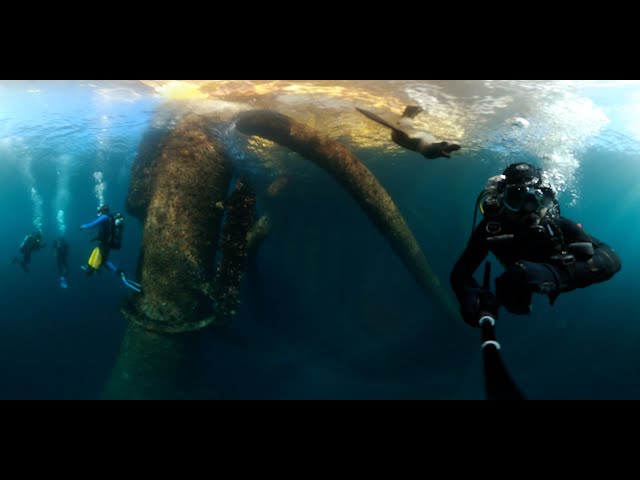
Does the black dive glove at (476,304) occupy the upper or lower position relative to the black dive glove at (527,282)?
lower

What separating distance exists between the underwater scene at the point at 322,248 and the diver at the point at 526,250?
0.02 meters

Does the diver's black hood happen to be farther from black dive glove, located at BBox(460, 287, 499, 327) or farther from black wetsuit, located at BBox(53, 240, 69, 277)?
black wetsuit, located at BBox(53, 240, 69, 277)

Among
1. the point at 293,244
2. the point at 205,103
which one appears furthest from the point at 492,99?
the point at 293,244

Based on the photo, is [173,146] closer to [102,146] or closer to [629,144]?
[102,146]

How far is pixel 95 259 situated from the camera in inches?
383

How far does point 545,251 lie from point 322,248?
2080 cm

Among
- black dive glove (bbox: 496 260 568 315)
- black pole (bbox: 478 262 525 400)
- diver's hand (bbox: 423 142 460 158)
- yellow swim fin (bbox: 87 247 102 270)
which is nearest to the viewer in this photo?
black pole (bbox: 478 262 525 400)

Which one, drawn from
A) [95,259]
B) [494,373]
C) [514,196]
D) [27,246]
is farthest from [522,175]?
[27,246]

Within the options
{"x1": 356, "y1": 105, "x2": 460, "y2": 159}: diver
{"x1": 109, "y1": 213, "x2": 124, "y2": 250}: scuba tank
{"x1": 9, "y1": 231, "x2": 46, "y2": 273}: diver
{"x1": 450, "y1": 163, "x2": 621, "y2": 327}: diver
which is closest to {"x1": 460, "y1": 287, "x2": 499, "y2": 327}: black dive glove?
{"x1": 450, "y1": 163, "x2": 621, "y2": 327}: diver

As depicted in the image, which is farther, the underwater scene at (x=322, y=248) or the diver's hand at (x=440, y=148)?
the diver's hand at (x=440, y=148)

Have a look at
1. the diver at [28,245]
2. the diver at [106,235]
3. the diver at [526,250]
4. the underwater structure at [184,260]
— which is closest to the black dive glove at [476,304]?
the diver at [526,250]

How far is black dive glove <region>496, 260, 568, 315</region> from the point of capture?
8.50 ft

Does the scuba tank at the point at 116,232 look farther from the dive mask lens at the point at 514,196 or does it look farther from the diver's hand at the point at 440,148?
the dive mask lens at the point at 514,196

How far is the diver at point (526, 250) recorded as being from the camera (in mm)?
2697
